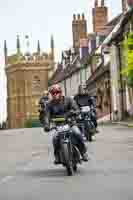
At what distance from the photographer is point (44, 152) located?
23641mm

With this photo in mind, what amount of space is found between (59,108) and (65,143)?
0.72m

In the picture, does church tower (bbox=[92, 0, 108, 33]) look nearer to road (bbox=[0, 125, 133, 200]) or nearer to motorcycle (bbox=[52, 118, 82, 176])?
road (bbox=[0, 125, 133, 200])

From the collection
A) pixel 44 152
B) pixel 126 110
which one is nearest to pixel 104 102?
pixel 126 110

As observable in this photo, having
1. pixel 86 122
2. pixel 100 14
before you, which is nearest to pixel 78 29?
pixel 100 14

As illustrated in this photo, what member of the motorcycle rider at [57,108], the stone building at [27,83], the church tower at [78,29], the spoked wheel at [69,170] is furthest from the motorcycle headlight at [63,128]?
the stone building at [27,83]

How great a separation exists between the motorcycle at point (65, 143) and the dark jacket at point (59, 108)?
0.16 m

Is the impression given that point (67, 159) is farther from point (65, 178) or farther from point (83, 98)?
point (83, 98)

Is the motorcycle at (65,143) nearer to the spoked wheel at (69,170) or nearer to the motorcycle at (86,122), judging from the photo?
the spoked wheel at (69,170)

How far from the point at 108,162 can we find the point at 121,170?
8.24 feet

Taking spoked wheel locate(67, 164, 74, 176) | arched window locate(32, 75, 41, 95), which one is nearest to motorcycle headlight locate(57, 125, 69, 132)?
spoked wheel locate(67, 164, 74, 176)

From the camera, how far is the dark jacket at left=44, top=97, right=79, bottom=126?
15281 millimetres

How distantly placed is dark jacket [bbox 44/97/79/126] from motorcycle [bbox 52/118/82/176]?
0.16 metres

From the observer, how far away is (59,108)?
50.3ft

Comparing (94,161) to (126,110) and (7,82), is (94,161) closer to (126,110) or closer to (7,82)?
(126,110)
